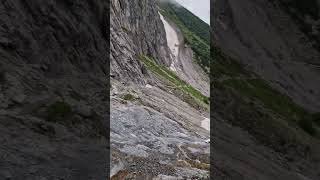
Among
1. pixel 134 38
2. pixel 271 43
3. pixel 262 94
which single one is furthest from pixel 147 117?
pixel 271 43

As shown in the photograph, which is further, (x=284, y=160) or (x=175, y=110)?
(x=175, y=110)

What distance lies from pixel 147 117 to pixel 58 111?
51.1 feet

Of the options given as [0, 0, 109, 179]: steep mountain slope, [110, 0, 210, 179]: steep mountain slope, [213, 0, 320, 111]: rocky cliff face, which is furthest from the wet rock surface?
[213, 0, 320, 111]: rocky cliff face

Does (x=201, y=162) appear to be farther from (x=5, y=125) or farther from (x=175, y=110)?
(x=175, y=110)

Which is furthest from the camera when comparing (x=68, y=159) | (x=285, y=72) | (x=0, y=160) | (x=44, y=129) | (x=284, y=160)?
(x=285, y=72)

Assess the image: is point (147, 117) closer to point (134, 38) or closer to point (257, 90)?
point (257, 90)

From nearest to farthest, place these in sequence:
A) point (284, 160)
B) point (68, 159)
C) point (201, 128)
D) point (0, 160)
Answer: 1. point (0, 160)
2. point (68, 159)
3. point (284, 160)
4. point (201, 128)

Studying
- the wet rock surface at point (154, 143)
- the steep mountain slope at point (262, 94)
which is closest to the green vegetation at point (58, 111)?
the wet rock surface at point (154, 143)

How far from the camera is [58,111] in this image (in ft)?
107

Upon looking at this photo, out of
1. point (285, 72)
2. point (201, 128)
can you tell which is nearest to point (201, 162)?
point (201, 128)

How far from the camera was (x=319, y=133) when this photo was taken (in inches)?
2418

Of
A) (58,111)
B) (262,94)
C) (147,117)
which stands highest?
(262,94)

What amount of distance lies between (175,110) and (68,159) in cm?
3339

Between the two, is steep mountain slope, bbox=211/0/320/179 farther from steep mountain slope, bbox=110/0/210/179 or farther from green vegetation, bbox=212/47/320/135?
steep mountain slope, bbox=110/0/210/179
